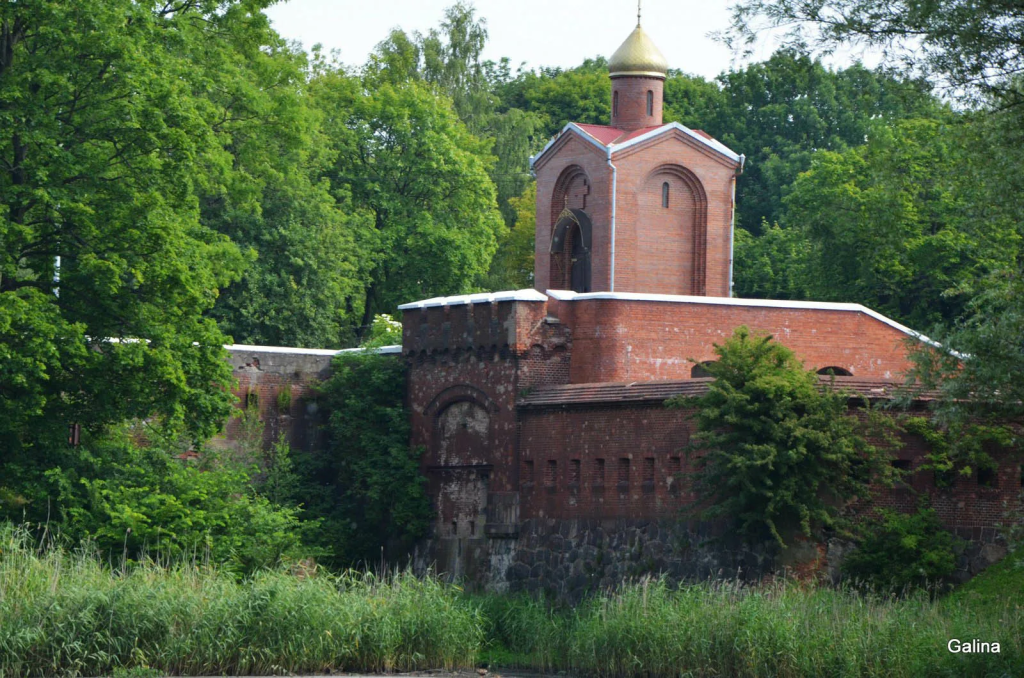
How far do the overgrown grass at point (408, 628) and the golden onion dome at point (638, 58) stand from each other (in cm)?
1344

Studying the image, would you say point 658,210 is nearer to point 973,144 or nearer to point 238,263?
point 238,263

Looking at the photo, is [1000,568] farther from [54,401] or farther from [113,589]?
[54,401]

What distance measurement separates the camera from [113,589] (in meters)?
24.6

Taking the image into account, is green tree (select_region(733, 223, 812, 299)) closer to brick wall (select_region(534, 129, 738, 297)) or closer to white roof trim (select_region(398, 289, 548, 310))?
brick wall (select_region(534, 129, 738, 297))

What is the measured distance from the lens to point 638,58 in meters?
38.0

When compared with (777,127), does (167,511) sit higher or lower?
lower

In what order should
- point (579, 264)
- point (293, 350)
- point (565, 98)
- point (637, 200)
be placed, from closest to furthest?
1. point (293, 350)
2. point (637, 200)
3. point (579, 264)
4. point (565, 98)

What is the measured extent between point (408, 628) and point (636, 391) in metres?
6.70

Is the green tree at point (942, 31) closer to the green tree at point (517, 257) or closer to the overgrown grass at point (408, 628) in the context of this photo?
the overgrown grass at point (408, 628)

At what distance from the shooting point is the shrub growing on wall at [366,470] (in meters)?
34.8

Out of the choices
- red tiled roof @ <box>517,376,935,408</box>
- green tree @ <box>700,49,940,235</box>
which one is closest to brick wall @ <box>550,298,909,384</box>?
red tiled roof @ <box>517,376,935,408</box>

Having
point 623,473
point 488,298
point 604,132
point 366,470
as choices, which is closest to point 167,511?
point 366,470

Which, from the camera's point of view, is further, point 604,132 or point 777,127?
point 777,127

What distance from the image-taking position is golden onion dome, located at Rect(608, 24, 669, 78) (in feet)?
125
